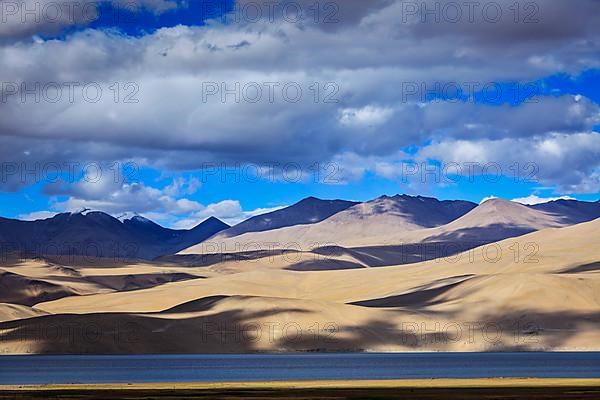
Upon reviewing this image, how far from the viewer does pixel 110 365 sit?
147m

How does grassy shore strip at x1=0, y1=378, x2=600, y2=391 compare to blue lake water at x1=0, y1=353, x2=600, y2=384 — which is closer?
grassy shore strip at x1=0, y1=378, x2=600, y2=391

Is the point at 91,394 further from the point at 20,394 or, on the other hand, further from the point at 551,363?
the point at 551,363

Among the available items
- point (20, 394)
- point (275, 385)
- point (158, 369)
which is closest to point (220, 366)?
point (158, 369)

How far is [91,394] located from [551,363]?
7841 cm

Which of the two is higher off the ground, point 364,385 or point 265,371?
point 265,371

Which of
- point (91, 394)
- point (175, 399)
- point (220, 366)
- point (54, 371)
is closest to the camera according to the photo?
point (175, 399)

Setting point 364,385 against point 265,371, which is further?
point 265,371

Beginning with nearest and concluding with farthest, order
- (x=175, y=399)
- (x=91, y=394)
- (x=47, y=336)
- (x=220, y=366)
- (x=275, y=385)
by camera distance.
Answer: (x=175, y=399) → (x=91, y=394) → (x=275, y=385) → (x=220, y=366) → (x=47, y=336)

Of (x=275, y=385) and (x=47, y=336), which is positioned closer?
(x=275, y=385)

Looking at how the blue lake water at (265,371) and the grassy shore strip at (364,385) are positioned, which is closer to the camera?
the grassy shore strip at (364,385)

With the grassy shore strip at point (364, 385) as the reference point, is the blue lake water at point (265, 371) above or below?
above

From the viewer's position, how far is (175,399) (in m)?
71.4

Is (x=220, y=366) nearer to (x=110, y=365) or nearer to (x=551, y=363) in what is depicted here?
(x=110, y=365)

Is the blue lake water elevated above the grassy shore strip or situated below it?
above
